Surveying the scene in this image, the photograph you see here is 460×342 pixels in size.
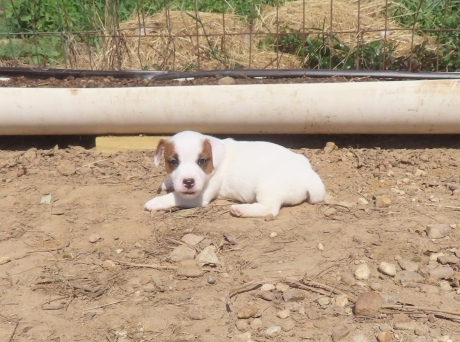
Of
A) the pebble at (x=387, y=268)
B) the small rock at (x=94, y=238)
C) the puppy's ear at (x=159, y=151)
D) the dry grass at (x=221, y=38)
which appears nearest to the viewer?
the pebble at (x=387, y=268)

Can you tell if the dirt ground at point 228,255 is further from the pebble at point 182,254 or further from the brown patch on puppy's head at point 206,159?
the brown patch on puppy's head at point 206,159

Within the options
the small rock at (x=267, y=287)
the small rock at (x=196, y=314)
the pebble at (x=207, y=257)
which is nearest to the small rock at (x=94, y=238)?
the pebble at (x=207, y=257)

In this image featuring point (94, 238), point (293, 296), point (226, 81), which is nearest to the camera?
point (293, 296)

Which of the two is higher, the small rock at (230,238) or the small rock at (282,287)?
the small rock at (230,238)

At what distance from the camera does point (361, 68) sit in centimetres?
573

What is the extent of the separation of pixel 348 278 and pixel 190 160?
1.25m

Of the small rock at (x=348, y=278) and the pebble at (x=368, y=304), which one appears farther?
the small rock at (x=348, y=278)

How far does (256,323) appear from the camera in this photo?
2.99 meters

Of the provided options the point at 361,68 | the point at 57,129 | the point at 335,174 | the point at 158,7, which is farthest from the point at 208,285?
the point at 158,7

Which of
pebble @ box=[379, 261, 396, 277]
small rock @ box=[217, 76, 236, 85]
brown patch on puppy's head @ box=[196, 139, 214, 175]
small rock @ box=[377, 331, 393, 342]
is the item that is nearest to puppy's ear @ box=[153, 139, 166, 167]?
brown patch on puppy's head @ box=[196, 139, 214, 175]

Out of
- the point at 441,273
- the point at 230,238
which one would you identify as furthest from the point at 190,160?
the point at 441,273

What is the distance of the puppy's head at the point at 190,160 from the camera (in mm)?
3971

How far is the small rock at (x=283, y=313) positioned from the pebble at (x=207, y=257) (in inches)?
22.0

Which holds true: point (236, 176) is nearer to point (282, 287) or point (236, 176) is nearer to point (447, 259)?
point (282, 287)
